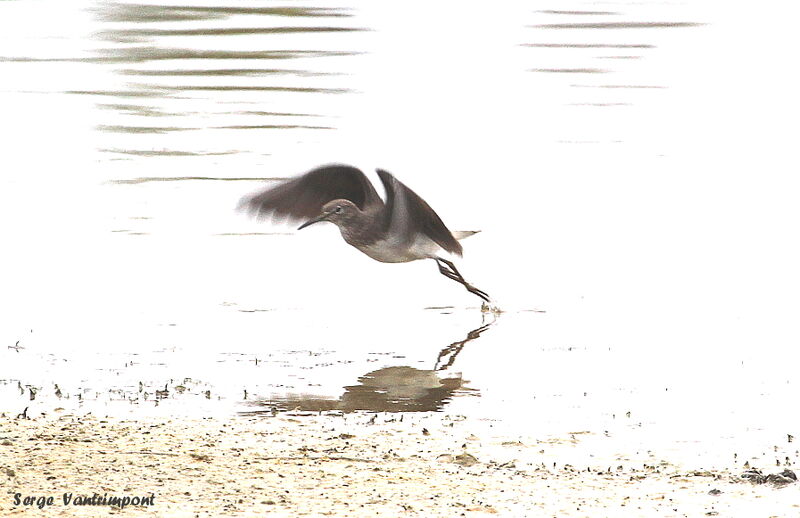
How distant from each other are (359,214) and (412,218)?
0.33 m

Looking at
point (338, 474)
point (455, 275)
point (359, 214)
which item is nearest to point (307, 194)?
point (359, 214)

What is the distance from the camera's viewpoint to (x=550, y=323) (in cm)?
835

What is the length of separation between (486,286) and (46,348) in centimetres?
278

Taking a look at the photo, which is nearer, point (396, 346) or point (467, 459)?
point (467, 459)

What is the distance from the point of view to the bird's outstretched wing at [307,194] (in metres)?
8.44

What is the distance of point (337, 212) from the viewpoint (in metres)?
8.45

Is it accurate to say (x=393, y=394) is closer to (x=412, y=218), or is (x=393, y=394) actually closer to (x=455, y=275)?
(x=412, y=218)

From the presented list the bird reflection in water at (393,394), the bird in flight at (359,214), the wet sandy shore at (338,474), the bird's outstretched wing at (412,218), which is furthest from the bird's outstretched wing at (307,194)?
the wet sandy shore at (338,474)

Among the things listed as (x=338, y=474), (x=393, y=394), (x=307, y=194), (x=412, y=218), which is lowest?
(x=393, y=394)

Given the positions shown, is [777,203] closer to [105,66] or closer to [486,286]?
[486,286]

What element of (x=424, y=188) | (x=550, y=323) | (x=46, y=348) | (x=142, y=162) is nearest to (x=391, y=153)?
(x=424, y=188)

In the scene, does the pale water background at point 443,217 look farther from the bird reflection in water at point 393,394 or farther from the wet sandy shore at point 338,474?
the wet sandy shore at point 338,474

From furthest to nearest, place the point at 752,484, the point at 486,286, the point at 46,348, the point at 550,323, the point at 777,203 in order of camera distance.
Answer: the point at 777,203 → the point at 486,286 → the point at 550,323 → the point at 46,348 → the point at 752,484

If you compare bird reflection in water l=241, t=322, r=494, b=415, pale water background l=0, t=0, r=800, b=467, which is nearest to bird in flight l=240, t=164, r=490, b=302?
pale water background l=0, t=0, r=800, b=467
